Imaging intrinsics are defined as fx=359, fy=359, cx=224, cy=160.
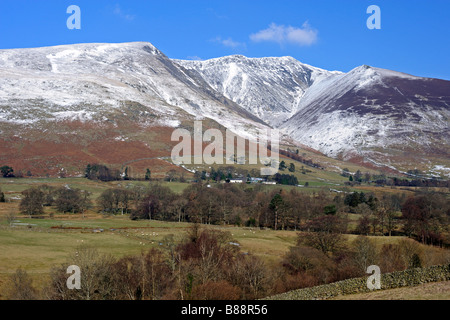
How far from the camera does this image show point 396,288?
106 ft

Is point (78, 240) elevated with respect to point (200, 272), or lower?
elevated

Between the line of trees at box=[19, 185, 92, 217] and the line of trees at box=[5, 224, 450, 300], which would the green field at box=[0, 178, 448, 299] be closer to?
the line of trees at box=[19, 185, 92, 217]

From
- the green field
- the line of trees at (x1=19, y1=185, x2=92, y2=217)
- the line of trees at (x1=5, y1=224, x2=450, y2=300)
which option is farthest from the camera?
the line of trees at (x1=19, y1=185, x2=92, y2=217)

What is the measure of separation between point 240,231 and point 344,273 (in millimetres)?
38803

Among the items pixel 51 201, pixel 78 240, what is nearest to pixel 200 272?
pixel 78 240

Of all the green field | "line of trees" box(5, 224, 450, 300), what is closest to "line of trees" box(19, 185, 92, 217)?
the green field

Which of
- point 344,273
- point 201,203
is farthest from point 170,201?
point 344,273

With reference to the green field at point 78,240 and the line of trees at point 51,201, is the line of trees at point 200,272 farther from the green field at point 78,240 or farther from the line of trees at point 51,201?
the line of trees at point 51,201

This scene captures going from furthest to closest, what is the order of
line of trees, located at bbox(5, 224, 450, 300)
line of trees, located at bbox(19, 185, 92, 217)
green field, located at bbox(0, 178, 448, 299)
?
1. line of trees, located at bbox(19, 185, 92, 217)
2. green field, located at bbox(0, 178, 448, 299)
3. line of trees, located at bbox(5, 224, 450, 300)

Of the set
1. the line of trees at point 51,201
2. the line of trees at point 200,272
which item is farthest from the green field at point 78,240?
the line of trees at point 200,272

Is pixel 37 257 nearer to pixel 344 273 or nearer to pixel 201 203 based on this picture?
pixel 344 273

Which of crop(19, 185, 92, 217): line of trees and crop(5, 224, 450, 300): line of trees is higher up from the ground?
crop(19, 185, 92, 217): line of trees

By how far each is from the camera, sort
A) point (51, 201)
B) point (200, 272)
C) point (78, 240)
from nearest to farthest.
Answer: point (200, 272)
point (78, 240)
point (51, 201)

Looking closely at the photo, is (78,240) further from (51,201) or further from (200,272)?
(51,201)
